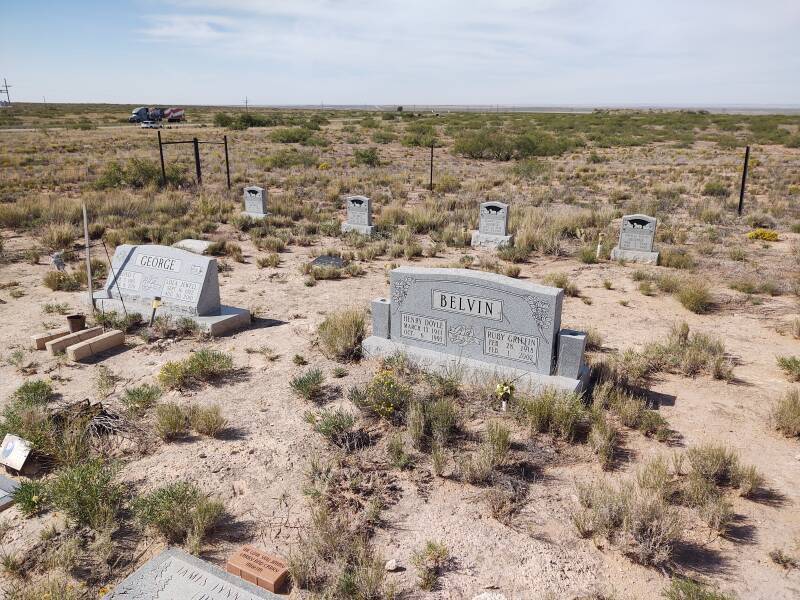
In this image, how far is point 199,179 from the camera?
22.8 m

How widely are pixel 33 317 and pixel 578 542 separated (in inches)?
366

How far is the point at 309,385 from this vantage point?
6816 millimetres

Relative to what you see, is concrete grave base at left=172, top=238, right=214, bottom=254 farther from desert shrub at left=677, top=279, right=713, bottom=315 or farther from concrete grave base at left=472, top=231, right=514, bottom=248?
desert shrub at left=677, top=279, right=713, bottom=315

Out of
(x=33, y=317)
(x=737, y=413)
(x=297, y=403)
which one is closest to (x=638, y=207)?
(x=737, y=413)

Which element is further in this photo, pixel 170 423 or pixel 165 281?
pixel 165 281

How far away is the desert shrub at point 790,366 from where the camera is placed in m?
7.42

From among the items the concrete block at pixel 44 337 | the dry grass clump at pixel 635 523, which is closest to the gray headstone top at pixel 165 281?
the concrete block at pixel 44 337

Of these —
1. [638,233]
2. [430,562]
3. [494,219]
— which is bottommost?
[430,562]

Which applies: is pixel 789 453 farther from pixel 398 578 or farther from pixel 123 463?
pixel 123 463

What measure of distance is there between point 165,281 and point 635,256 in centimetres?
1020

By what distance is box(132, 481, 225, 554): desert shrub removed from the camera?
4.49 m

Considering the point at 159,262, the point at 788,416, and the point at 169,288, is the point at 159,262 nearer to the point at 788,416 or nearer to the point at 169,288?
the point at 169,288

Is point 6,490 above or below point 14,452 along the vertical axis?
below

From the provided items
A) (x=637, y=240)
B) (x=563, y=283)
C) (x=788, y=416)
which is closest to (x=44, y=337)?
(x=563, y=283)
